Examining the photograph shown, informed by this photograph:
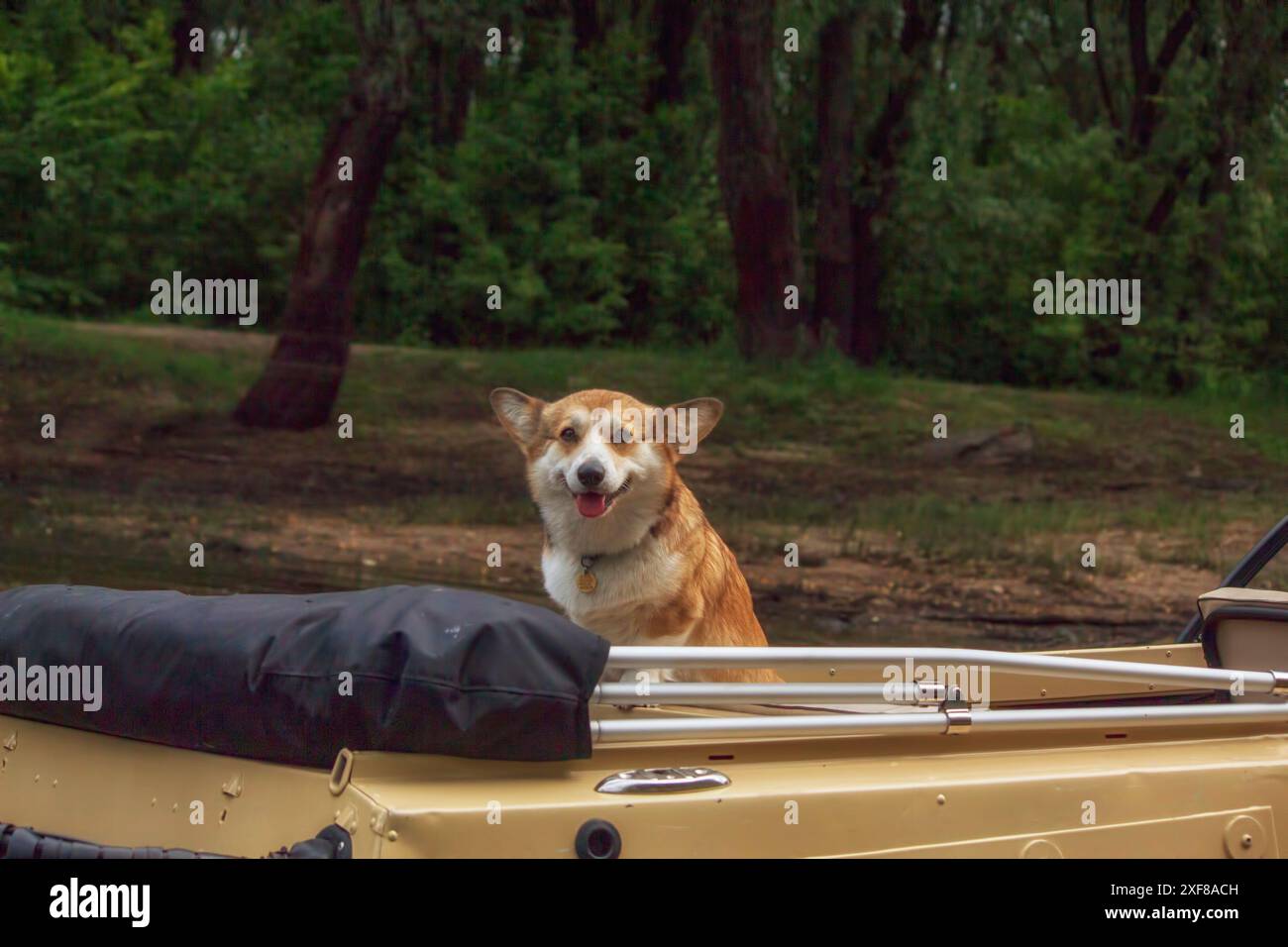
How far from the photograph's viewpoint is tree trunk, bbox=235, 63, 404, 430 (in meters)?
18.8

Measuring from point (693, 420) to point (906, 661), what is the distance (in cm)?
221

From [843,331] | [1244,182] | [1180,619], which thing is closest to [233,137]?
[843,331]

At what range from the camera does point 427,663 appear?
329 cm

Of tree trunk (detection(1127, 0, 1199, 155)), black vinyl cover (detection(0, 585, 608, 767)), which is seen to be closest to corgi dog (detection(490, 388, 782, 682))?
black vinyl cover (detection(0, 585, 608, 767))

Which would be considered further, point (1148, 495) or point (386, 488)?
point (1148, 495)

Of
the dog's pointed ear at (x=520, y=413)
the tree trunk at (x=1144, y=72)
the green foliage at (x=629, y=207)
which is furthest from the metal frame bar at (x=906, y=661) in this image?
the tree trunk at (x=1144, y=72)

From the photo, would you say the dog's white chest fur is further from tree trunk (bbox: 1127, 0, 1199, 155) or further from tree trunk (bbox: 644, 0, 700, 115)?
tree trunk (bbox: 644, 0, 700, 115)

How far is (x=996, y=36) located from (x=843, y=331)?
608cm

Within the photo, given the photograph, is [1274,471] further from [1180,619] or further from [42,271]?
[42,271]

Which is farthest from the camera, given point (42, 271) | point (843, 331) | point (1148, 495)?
point (843, 331)

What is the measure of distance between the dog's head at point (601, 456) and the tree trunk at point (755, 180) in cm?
1495

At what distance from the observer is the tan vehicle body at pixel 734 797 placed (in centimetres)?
331

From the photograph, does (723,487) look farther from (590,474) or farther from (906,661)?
(906,661)

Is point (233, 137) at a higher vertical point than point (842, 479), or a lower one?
higher
